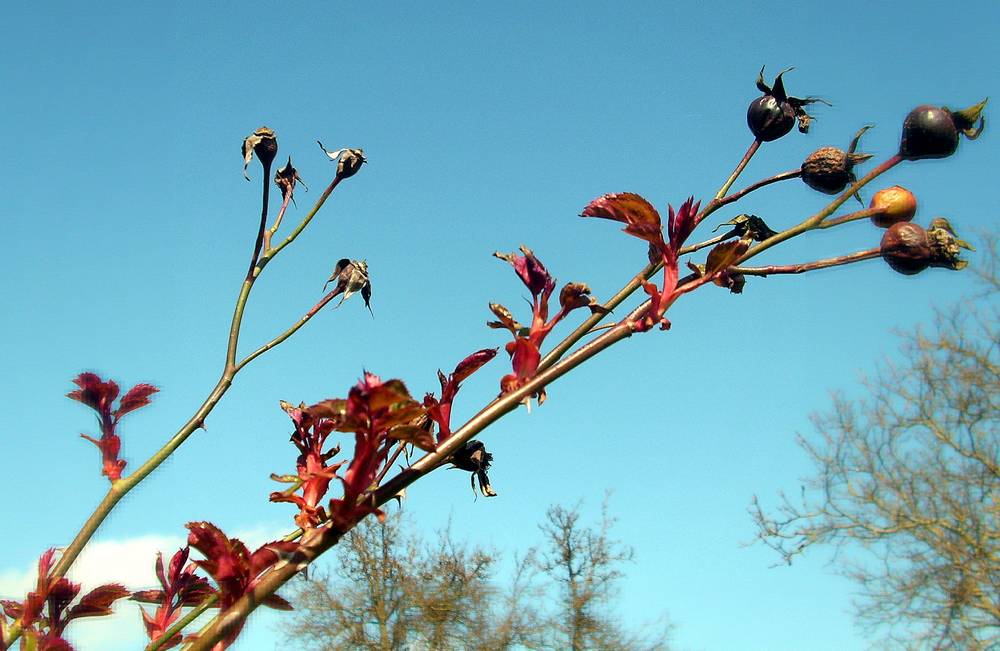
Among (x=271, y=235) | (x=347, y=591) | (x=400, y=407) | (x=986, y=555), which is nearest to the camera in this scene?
(x=400, y=407)

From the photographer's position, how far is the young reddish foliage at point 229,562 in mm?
606

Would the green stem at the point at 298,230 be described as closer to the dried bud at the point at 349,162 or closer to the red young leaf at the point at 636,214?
the dried bud at the point at 349,162

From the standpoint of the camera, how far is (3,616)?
0.88m

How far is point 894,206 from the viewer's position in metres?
0.79

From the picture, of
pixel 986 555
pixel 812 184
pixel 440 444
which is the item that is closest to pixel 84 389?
pixel 440 444

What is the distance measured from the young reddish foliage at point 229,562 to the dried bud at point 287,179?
0.45m

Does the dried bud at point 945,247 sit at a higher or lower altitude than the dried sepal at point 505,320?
higher

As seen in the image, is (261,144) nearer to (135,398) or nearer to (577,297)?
(135,398)

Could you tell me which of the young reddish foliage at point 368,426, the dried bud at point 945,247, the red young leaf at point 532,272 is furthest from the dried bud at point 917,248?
the young reddish foliage at point 368,426

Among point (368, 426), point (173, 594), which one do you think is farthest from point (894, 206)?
point (173, 594)

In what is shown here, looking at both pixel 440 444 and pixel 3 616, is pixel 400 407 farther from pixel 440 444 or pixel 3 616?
pixel 3 616

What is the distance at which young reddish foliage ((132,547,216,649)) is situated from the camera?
876 millimetres

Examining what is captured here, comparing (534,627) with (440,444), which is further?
(534,627)

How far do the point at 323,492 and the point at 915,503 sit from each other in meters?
13.9
